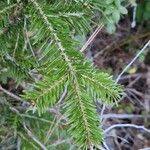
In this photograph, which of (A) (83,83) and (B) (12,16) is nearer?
(A) (83,83)

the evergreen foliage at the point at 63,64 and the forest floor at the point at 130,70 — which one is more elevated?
the evergreen foliage at the point at 63,64

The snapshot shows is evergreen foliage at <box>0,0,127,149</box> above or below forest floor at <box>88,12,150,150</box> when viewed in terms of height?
above

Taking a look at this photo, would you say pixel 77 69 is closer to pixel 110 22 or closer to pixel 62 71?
pixel 62 71

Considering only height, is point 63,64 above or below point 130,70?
above

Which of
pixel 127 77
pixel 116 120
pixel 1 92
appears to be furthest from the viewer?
pixel 127 77

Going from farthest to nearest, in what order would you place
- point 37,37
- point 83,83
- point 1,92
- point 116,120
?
point 116,120 < point 1,92 < point 37,37 < point 83,83

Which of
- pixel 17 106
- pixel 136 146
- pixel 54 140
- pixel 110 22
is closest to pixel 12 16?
pixel 110 22

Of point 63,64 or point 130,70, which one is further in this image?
point 130,70

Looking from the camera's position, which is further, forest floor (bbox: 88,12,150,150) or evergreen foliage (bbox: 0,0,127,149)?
forest floor (bbox: 88,12,150,150)
